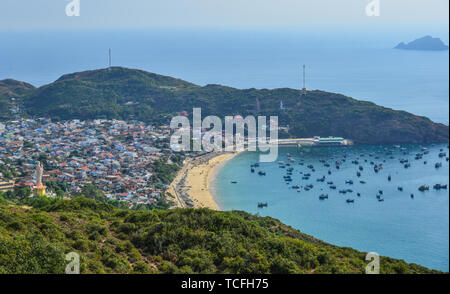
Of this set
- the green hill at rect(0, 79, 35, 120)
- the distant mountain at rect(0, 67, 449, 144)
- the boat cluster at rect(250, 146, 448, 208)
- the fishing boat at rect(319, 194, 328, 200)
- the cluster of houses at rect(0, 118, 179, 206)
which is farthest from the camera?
the green hill at rect(0, 79, 35, 120)

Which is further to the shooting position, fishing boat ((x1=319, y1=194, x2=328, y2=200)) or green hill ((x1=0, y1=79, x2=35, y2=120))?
green hill ((x1=0, y1=79, x2=35, y2=120))

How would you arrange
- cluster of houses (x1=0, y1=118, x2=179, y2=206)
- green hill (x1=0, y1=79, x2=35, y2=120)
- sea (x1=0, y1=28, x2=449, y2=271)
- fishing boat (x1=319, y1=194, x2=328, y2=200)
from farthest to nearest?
green hill (x1=0, y1=79, x2=35, y2=120) < fishing boat (x1=319, y1=194, x2=328, y2=200) < cluster of houses (x1=0, y1=118, x2=179, y2=206) < sea (x1=0, y1=28, x2=449, y2=271)

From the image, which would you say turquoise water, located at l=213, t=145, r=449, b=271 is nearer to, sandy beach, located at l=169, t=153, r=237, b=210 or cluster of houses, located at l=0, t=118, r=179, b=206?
sandy beach, located at l=169, t=153, r=237, b=210

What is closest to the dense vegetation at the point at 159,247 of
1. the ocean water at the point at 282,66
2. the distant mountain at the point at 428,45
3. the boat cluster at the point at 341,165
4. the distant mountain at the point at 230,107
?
the boat cluster at the point at 341,165

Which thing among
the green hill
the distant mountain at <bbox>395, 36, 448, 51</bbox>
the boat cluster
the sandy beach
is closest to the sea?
the boat cluster

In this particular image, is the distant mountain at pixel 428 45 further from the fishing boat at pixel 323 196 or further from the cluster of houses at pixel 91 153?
the fishing boat at pixel 323 196
